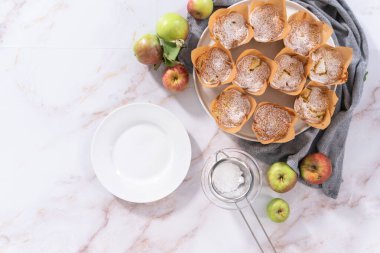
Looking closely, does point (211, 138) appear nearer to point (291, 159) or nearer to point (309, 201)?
point (291, 159)

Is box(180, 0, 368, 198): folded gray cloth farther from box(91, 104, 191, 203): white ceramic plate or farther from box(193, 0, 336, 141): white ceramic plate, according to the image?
box(91, 104, 191, 203): white ceramic plate

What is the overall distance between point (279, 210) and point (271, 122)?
254 millimetres

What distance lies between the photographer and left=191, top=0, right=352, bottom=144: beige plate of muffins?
3.70 feet

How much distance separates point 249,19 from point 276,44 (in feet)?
0.32

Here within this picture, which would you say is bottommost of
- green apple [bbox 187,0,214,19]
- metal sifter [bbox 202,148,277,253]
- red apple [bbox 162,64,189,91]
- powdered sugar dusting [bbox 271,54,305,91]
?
metal sifter [bbox 202,148,277,253]

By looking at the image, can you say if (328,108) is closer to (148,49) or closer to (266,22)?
(266,22)

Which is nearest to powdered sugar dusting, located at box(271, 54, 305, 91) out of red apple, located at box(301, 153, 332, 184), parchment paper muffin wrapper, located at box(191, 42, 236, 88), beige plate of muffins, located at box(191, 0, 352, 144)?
beige plate of muffins, located at box(191, 0, 352, 144)

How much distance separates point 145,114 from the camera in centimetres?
122

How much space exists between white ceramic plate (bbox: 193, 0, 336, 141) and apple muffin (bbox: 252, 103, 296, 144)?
38mm

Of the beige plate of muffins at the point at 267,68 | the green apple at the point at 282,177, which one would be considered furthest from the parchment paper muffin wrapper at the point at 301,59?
the green apple at the point at 282,177

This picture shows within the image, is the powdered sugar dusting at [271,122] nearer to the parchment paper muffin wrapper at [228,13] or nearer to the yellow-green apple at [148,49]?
the parchment paper muffin wrapper at [228,13]

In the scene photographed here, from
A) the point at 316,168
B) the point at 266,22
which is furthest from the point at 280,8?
the point at 316,168

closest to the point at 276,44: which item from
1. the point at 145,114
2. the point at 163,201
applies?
the point at 145,114

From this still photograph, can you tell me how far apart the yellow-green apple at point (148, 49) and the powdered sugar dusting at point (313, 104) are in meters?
0.39
